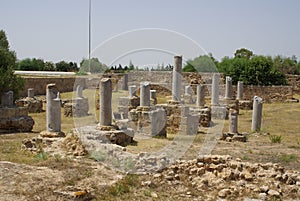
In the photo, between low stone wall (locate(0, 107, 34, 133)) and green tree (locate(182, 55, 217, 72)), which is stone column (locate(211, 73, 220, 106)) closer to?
low stone wall (locate(0, 107, 34, 133))

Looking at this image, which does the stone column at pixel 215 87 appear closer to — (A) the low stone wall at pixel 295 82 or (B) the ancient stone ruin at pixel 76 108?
(B) the ancient stone ruin at pixel 76 108

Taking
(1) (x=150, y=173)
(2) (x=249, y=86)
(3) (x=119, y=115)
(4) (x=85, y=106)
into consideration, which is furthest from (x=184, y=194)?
(2) (x=249, y=86)

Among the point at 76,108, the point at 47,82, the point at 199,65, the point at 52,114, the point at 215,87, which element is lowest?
the point at 76,108

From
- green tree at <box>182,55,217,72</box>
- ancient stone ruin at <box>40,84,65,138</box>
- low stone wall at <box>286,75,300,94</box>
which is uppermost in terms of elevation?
green tree at <box>182,55,217,72</box>

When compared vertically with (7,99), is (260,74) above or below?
above

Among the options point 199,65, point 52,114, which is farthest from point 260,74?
point 52,114

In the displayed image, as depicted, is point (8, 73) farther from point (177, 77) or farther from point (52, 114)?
point (177, 77)

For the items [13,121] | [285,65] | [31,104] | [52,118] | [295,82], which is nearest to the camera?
[52,118]

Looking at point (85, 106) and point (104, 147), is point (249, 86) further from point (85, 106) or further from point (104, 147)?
point (104, 147)

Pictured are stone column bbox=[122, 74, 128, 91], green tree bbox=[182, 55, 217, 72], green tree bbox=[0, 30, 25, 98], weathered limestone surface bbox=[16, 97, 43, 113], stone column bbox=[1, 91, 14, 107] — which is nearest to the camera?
stone column bbox=[1, 91, 14, 107]

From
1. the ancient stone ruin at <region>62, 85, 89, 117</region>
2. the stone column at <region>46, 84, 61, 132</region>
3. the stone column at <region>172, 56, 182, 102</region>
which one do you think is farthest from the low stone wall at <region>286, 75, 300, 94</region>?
the stone column at <region>46, 84, 61, 132</region>

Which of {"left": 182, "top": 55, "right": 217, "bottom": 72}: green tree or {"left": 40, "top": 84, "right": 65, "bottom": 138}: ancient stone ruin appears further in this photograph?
{"left": 182, "top": 55, "right": 217, "bottom": 72}: green tree

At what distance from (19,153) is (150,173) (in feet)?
14.8

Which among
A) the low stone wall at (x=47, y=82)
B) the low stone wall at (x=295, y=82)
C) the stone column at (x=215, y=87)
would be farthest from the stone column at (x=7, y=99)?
the low stone wall at (x=295, y=82)
